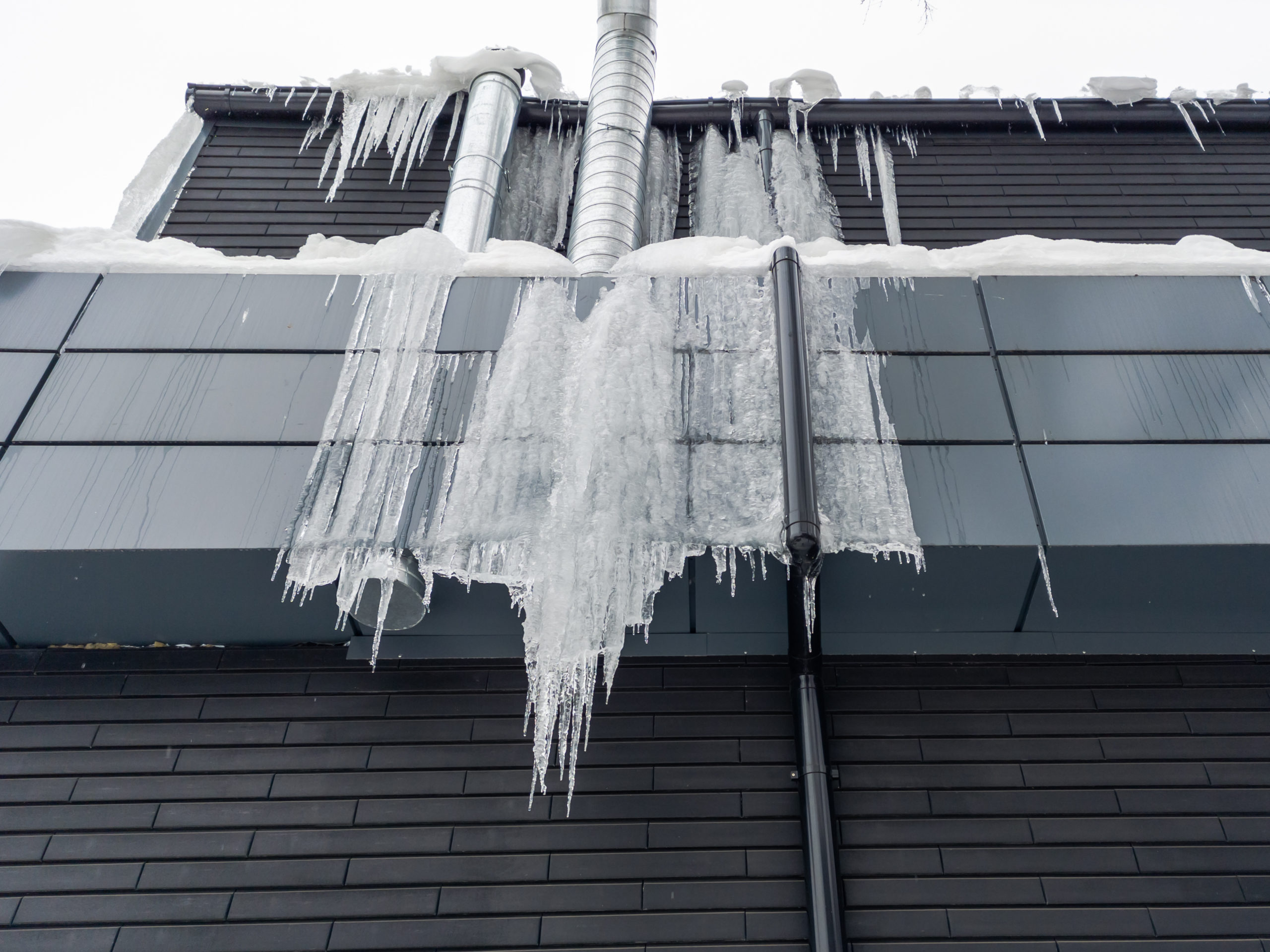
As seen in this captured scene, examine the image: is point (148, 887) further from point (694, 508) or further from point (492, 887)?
point (694, 508)

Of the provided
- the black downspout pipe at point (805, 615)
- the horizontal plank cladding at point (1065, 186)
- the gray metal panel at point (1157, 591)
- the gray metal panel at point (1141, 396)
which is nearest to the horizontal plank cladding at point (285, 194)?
→ the horizontal plank cladding at point (1065, 186)

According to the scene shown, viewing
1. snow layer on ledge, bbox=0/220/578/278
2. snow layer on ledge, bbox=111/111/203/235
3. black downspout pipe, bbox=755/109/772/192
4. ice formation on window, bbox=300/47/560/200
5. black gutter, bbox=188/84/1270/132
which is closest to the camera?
snow layer on ledge, bbox=0/220/578/278

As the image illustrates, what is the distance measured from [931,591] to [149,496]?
4.14m

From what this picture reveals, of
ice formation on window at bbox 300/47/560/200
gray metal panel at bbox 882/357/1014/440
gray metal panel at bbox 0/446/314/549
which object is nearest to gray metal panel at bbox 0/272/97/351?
gray metal panel at bbox 0/446/314/549

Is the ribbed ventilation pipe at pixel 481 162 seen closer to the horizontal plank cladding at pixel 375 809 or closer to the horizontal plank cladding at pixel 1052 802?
the horizontal plank cladding at pixel 375 809

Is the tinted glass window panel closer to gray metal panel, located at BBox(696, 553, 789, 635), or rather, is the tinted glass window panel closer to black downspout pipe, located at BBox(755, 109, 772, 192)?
gray metal panel, located at BBox(696, 553, 789, 635)

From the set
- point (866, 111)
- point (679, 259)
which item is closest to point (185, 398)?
point (679, 259)

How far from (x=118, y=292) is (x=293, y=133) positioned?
11.9 ft

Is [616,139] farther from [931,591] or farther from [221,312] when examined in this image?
[931,591]

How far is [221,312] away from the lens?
17.1 feet

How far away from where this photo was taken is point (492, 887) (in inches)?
Result: 153

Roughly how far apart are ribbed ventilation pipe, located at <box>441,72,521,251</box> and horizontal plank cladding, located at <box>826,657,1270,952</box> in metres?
4.52

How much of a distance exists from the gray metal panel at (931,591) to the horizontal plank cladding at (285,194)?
5.08 m

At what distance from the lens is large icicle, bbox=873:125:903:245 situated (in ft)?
24.0
